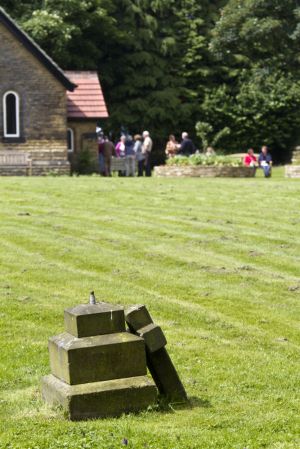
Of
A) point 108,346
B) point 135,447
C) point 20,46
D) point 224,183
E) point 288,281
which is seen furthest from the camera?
point 20,46

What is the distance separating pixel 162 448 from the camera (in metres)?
6.75

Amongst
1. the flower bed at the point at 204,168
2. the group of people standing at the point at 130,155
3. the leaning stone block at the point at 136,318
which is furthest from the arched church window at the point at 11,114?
the leaning stone block at the point at 136,318

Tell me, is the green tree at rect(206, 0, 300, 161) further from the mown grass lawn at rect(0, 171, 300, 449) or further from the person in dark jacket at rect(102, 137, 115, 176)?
the mown grass lawn at rect(0, 171, 300, 449)

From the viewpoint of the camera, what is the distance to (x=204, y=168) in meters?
33.4

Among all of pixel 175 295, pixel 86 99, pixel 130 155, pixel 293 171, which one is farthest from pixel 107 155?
pixel 175 295

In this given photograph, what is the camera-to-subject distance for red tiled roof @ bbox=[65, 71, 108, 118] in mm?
42656

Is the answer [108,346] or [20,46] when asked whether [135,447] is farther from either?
[20,46]

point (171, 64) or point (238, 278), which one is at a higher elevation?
point (171, 64)

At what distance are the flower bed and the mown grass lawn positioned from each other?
29.5 feet

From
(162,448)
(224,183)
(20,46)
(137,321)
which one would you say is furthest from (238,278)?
(20,46)

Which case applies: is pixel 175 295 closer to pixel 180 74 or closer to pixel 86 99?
pixel 86 99

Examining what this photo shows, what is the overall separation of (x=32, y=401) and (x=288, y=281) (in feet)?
21.3

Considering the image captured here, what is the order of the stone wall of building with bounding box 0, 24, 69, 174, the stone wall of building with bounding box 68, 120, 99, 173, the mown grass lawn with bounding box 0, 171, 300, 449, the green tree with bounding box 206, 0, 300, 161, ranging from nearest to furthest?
the mown grass lawn with bounding box 0, 171, 300, 449 → the stone wall of building with bounding box 0, 24, 69, 174 → the stone wall of building with bounding box 68, 120, 99, 173 → the green tree with bounding box 206, 0, 300, 161

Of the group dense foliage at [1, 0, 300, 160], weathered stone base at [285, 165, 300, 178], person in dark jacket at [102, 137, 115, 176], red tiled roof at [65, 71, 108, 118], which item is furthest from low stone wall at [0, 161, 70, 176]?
dense foliage at [1, 0, 300, 160]
